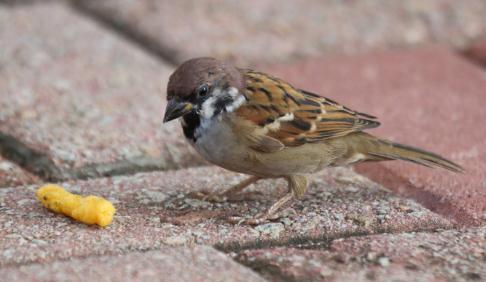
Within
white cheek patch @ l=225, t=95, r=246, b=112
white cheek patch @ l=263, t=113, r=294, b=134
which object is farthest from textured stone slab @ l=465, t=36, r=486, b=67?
white cheek patch @ l=225, t=95, r=246, b=112

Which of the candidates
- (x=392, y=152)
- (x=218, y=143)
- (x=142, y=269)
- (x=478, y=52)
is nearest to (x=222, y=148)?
(x=218, y=143)

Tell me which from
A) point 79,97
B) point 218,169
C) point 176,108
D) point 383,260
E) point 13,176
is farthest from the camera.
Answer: point 79,97

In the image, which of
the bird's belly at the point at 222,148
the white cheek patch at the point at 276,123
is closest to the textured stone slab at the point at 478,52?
the white cheek patch at the point at 276,123

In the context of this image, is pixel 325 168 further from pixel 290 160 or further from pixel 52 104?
pixel 52 104

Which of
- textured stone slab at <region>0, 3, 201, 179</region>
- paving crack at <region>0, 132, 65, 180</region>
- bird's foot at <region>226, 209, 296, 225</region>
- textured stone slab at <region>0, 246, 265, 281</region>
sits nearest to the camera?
textured stone slab at <region>0, 246, 265, 281</region>

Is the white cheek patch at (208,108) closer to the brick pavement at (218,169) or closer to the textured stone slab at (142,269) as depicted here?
the brick pavement at (218,169)

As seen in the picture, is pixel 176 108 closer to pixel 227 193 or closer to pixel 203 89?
pixel 203 89

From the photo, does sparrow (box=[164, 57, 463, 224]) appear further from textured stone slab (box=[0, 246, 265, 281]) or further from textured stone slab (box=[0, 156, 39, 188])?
textured stone slab (box=[0, 156, 39, 188])

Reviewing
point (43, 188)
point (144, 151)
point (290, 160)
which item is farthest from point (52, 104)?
point (290, 160)
